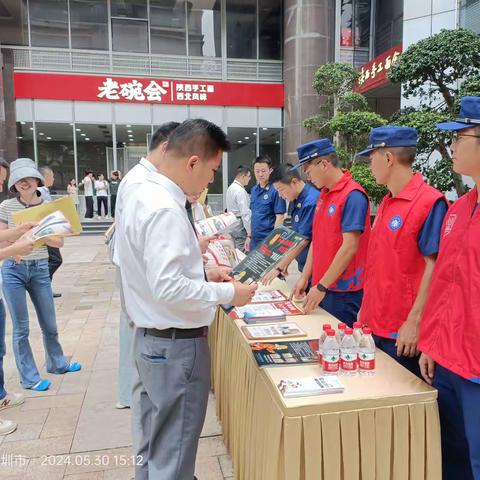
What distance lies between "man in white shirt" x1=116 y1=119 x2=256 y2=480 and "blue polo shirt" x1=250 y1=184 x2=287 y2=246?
3.62 meters

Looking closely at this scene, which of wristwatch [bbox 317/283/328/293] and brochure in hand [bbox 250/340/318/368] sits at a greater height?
wristwatch [bbox 317/283/328/293]

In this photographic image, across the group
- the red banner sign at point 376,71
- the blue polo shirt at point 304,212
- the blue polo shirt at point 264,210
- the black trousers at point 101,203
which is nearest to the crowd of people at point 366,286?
the blue polo shirt at point 304,212

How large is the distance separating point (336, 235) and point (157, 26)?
1416 cm

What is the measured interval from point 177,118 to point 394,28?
A: 7.45 m

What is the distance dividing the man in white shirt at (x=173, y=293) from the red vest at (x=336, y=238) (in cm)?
91

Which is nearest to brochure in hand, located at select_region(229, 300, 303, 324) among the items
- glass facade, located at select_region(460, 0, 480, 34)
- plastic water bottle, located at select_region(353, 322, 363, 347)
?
plastic water bottle, located at select_region(353, 322, 363, 347)

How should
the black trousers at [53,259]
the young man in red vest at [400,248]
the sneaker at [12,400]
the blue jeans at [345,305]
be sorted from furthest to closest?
the black trousers at [53,259] → the sneaker at [12,400] → the blue jeans at [345,305] → the young man in red vest at [400,248]

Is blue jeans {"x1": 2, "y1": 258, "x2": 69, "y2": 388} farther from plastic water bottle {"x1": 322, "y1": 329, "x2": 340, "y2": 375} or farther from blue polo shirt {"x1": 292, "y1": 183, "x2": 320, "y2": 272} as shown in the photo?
plastic water bottle {"x1": 322, "y1": 329, "x2": 340, "y2": 375}

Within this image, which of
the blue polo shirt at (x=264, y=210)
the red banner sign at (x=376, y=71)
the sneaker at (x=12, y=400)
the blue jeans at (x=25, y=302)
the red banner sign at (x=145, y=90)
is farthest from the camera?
the red banner sign at (x=145, y=90)

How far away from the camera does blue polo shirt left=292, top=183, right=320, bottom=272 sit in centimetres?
324

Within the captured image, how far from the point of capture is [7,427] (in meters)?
2.61

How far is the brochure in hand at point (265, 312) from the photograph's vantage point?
223 centimetres

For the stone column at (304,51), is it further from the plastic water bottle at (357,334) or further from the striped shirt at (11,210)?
the plastic water bottle at (357,334)

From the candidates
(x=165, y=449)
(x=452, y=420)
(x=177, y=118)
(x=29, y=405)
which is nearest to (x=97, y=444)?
(x=29, y=405)
